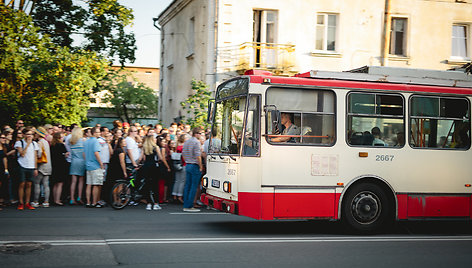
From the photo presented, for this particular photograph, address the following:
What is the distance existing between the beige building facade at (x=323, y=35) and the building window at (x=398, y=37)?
0.14 ft

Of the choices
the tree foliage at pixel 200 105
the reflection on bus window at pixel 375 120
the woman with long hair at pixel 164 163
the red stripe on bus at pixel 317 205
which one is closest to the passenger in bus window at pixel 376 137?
the reflection on bus window at pixel 375 120

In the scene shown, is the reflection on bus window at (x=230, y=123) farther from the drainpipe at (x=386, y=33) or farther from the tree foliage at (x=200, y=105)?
the drainpipe at (x=386, y=33)

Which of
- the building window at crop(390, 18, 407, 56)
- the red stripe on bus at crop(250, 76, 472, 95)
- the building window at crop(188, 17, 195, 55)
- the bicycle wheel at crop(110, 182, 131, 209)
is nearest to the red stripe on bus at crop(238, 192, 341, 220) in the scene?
the red stripe on bus at crop(250, 76, 472, 95)

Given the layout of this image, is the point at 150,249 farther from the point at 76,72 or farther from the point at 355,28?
the point at 355,28

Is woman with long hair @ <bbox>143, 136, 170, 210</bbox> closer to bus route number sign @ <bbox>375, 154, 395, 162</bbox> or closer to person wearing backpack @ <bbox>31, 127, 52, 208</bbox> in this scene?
person wearing backpack @ <bbox>31, 127, 52, 208</bbox>

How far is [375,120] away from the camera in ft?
32.8

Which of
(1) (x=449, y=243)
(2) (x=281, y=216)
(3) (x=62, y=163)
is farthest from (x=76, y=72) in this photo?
(1) (x=449, y=243)

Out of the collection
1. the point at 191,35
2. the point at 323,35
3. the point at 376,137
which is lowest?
the point at 376,137

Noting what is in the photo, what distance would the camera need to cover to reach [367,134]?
32.7 ft

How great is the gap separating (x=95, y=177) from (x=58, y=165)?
1033mm

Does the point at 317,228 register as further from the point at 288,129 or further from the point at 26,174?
the point at 26,174

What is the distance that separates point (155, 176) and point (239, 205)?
5100 millimetres

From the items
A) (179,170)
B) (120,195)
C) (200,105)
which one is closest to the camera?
(120,195)

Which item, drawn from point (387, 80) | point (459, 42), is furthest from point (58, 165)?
point (459, 42)
